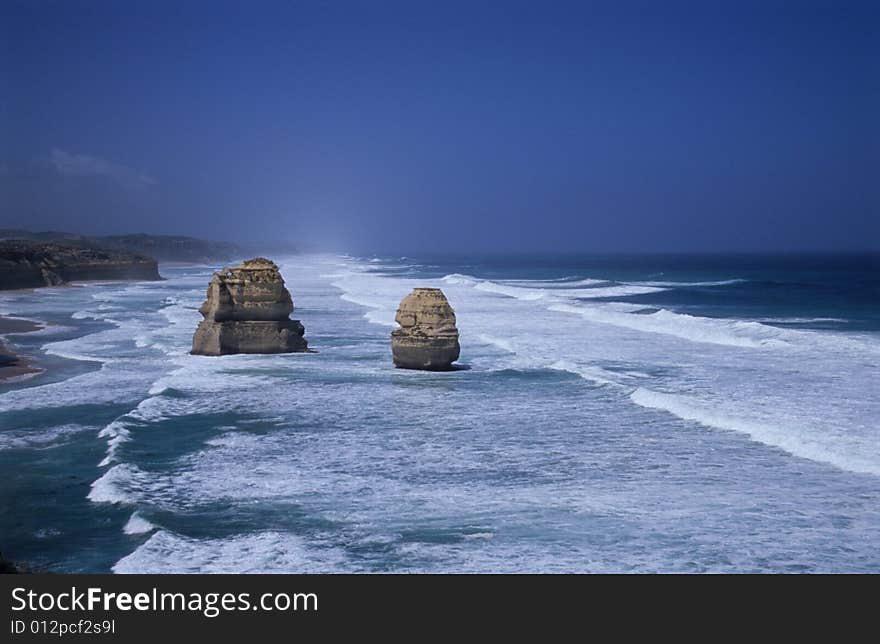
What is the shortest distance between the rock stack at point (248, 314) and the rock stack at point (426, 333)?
353cm

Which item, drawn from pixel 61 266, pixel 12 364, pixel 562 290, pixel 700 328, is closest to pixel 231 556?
pixel 12 364

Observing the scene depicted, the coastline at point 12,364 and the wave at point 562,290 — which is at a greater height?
the coastline at point 12,364

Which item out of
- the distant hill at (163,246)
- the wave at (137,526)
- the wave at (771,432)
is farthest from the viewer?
the distant hill at (163,246)

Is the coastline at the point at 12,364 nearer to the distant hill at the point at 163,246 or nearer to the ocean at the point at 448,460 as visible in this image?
the ocean at the point at 448,460

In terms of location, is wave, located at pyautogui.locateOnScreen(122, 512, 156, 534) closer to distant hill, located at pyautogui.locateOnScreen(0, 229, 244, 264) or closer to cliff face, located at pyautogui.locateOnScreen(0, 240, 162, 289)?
cliff face, located at pyautogui.locateOnScreen(0, 240, 162, 289)

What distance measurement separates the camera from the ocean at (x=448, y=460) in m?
10.6

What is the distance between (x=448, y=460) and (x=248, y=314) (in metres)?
12.8

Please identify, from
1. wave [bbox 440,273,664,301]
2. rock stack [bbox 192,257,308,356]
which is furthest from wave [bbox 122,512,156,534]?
wave [bbox 440,273,664,301]

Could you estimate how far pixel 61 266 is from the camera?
7194cm

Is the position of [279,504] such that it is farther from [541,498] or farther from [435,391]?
[435,391]

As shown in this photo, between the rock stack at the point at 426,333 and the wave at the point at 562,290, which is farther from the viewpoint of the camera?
the wave at the point at 562,290

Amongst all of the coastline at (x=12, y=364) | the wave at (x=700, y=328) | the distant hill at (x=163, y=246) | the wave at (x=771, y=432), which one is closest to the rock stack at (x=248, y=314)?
the coastline at (x=12, y=364)

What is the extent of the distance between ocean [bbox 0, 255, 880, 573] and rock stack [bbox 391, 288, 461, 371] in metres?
0.50

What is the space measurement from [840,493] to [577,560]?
4799 millimetres
